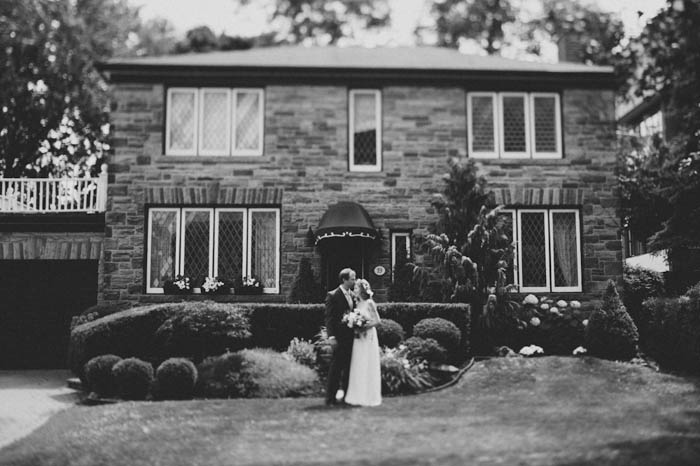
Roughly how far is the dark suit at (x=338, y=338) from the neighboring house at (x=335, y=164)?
6.19 meters

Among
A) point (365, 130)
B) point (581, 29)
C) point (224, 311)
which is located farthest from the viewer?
point (581, 29)

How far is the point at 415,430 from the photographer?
959 centimetres

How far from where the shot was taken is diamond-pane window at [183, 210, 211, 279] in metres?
18.0

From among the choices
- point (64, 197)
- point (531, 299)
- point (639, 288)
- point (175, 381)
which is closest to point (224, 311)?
point (175, 381)

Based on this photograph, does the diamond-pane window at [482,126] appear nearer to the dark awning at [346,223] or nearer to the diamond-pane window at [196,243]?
the dark awning at [346,223]

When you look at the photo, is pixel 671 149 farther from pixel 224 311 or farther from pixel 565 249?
pixel 224 311

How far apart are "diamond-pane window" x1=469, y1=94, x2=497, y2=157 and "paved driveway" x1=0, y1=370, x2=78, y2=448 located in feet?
35.2

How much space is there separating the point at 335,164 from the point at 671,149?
9214 mm

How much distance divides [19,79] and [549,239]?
19.1 meters

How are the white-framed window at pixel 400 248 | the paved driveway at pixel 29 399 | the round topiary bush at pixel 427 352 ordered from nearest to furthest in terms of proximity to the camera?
1. the paved driveway at pixel 29 399
2. the round topiary bush at pixel 427 352
3. the white-framed window at pixel 400 248

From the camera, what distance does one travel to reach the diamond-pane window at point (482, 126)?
18859mm

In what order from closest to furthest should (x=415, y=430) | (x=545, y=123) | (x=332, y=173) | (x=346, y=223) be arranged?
1. (x=415, y=430)
2. (x=346, y=223)
3. (x=332, y=173)
4. (x=545, y=123)

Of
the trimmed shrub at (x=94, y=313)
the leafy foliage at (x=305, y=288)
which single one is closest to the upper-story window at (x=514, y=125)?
the leafy foliage at (x=305, y=288)

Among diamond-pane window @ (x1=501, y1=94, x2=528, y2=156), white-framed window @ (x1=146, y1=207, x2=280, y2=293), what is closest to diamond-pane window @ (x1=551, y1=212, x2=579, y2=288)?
diamond-pane window @ (x1=501, y1=94, x2=528, y2=156)
